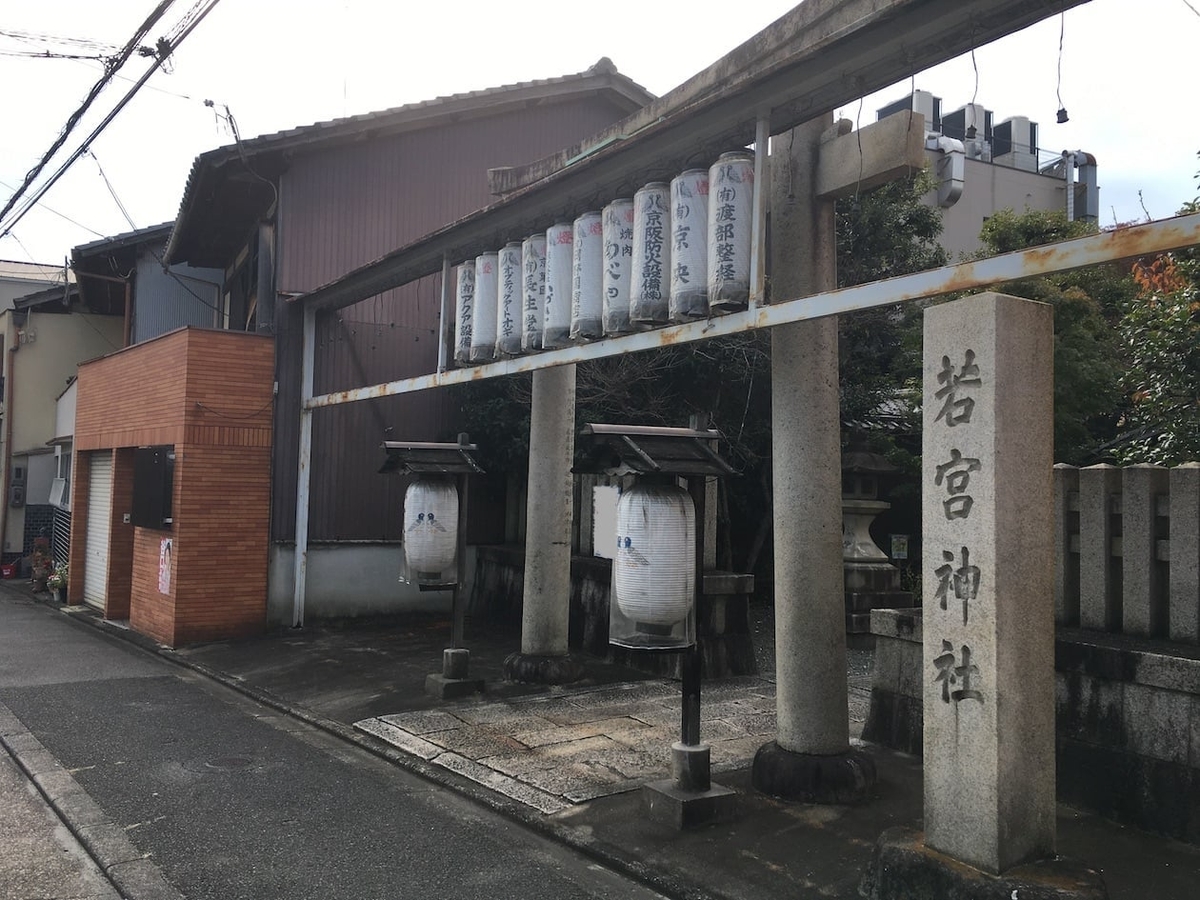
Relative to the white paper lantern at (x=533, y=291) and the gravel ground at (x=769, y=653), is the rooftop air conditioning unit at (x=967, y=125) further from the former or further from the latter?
the white paper lantern at (x=533, y=291)

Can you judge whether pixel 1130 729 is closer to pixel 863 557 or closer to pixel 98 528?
pixel 863 557

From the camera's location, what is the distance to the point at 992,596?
438cm

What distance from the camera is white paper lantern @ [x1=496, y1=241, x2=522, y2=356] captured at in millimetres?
8539

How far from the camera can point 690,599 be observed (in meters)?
6.30

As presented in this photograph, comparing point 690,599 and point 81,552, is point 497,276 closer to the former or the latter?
point 690,599

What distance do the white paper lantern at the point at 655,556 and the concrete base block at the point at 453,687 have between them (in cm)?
371

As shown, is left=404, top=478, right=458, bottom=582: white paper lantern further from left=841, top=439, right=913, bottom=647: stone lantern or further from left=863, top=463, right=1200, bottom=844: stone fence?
left=841, top=439, right=913, bottom=647: stone lantern

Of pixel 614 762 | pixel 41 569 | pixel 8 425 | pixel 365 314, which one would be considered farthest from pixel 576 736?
pixel 8 425

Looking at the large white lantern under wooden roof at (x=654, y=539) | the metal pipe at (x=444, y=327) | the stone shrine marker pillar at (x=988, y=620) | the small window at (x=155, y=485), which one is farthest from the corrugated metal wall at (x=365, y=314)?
the stone shrine marker pillar at (x=988, y=620)

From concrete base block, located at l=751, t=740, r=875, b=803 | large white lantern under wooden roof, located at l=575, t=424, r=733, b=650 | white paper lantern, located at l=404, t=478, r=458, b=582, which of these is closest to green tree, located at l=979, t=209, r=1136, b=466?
large white lantern under wooden roof, located at l=575, t=424, r=733, b=650

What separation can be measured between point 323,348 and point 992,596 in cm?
1201

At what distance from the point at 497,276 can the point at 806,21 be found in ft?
12.6

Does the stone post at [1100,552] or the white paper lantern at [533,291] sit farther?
the white paper lantern at [533,291]

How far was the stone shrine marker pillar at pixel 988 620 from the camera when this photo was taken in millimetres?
4328
